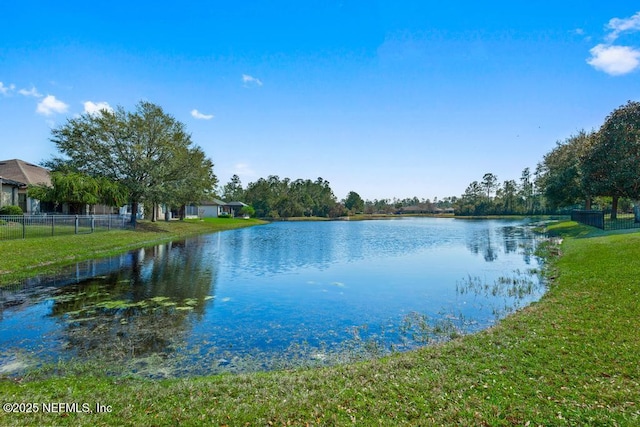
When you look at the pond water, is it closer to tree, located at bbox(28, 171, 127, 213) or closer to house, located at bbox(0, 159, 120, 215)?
tree, located at bbox(28, 171, 127, 213)

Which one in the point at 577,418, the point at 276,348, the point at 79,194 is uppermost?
the point at 79,194

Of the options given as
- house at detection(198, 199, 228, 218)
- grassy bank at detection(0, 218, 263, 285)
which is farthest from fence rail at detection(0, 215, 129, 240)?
house at detection(198, 199, 228, 218)

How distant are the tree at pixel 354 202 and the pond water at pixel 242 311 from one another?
355 ft

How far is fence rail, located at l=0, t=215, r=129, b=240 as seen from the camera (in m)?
21.1

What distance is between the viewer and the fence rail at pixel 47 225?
2114 cm

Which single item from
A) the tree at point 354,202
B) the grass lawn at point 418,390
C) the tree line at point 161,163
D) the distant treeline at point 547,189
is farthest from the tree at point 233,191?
the grass lawn at point 418,390

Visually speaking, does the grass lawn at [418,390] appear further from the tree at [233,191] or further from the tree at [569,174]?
the tree at [233,191]

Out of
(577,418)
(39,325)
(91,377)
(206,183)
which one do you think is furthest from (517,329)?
(206,183)

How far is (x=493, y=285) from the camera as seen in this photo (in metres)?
14.2

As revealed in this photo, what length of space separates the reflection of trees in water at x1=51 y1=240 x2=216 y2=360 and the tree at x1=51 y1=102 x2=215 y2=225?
2070cm

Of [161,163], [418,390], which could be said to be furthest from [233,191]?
[418,390]

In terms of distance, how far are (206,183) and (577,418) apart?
1951 inches

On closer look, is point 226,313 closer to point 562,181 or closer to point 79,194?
point 79,194

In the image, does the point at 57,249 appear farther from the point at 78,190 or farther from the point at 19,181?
the point at 19,181
